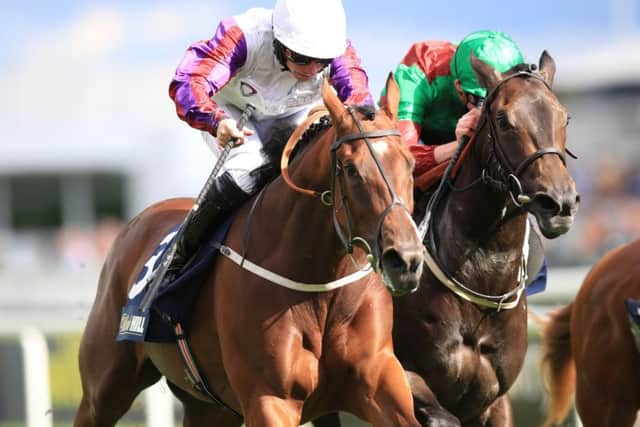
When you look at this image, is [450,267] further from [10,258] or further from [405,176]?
[10,258]

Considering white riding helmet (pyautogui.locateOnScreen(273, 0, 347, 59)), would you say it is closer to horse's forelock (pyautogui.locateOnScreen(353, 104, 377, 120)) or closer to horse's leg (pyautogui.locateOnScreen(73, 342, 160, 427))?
horse's forelock (pyautogui.locateOnScreen(353, 104, 377, 120))

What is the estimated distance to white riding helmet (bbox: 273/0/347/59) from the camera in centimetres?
495

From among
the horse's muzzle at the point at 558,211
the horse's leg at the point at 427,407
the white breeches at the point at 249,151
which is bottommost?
the horse's leg at the point at 427,407

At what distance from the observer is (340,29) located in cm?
500

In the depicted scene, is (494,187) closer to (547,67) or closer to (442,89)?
(547,67)

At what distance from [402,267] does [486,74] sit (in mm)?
1518

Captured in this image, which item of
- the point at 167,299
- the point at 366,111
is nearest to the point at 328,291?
the point at 366,111

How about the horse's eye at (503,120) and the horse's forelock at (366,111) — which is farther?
the horse's eye at (503,120)

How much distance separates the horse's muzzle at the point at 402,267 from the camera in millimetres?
4117

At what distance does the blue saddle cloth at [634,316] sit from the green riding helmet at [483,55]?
1273 millimetres

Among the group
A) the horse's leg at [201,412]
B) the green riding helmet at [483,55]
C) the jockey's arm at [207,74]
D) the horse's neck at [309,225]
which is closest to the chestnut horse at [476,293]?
the green riding helmet at [483,55]

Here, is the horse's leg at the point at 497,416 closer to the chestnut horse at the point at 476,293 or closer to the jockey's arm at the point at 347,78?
the chestnut horse at the point at 476,293

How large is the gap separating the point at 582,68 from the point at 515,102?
2067 centimetres

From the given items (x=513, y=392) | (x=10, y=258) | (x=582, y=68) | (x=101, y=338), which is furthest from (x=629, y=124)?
(x=101, y=338)
